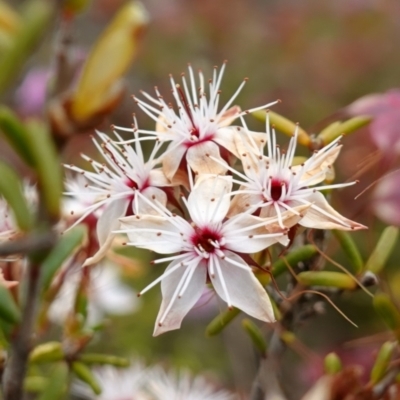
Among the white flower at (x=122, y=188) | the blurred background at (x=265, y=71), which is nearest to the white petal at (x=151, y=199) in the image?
the white flower at (x=122, y=188)

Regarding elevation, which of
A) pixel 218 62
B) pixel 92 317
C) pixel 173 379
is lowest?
pixel 92 317

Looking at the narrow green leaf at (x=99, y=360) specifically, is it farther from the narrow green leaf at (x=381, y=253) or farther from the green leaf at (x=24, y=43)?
the green leaf at (x=24, y=43)

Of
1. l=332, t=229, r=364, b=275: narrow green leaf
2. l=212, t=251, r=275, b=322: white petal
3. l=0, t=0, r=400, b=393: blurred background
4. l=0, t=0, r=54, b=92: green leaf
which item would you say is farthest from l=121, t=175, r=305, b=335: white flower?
l=0, t=0, r=400, b=393: blurred background

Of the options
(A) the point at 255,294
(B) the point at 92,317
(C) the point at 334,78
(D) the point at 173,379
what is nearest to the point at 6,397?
(A) the point at 255,294

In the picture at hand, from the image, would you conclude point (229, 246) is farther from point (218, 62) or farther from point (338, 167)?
point (218, 62)

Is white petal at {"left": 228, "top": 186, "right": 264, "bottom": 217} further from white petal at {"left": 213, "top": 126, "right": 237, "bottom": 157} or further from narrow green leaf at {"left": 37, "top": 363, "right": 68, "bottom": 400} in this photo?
narrow green leaf at {"left": 37, "top": 363, "right": 68, "bottom": 400}

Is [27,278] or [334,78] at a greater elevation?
[27,278]

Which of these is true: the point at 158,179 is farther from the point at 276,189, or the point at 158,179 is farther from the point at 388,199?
the point at 388,199

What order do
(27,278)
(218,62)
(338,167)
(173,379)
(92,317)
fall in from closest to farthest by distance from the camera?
(27,278) < (173,379) < (92,317) < (338,167) < (218,62)
